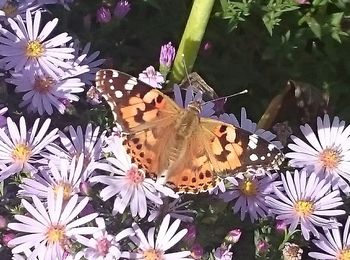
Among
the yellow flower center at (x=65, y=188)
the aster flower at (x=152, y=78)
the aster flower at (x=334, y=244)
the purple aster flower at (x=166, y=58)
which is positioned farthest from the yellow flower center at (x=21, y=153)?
the aster flower at (x=334, y=244)

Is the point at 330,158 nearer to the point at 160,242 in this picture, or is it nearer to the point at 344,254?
the point at 344,254

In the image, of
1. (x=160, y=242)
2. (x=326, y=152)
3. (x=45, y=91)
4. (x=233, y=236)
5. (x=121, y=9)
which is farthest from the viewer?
(x=121, y=9)

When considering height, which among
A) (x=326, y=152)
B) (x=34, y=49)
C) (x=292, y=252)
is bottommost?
(x=292, y=252)

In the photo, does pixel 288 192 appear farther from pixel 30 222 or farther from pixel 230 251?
pixel 30 222

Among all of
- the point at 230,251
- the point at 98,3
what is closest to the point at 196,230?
the point at 230,251

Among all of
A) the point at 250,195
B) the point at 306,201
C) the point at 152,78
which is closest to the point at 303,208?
the point at 306,201

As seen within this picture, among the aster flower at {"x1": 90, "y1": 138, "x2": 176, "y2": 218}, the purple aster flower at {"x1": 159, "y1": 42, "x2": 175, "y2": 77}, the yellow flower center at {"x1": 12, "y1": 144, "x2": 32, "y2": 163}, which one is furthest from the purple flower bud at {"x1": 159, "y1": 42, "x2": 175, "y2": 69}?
the yellow flower center at {"x1": 12, "y1": 144, "x2": 32, "y2": 163}

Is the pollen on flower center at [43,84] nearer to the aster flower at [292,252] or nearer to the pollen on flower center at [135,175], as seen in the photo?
the pollen on flower center at [135,175]
